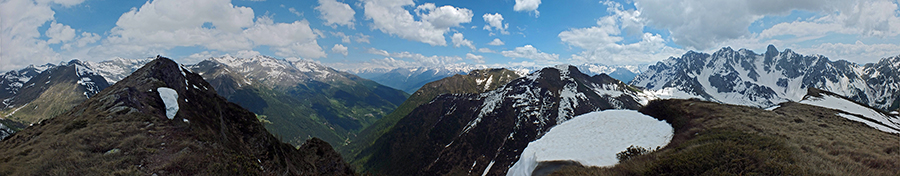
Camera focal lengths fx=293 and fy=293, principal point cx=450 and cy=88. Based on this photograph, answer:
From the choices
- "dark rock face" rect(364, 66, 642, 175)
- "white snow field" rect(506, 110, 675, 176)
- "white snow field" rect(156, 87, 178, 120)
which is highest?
"white snow field" rect(156, 87, 178, 120)

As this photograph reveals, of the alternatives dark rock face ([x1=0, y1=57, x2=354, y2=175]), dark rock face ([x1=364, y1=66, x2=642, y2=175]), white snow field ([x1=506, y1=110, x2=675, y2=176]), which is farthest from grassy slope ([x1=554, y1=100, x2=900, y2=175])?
dark rock face ([x1=364, y1=66, x2=642, y2=175])

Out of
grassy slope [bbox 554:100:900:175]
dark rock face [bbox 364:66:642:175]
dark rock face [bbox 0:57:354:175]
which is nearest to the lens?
grassy slope [bbox 554:100:900:175]

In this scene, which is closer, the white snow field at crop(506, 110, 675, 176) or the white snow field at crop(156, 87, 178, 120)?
the white snow field at crop(506, 110, 675, 176)

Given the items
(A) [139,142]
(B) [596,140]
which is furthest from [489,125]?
(A) [139,142]

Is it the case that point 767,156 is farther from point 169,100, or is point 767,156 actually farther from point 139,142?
point 169,100

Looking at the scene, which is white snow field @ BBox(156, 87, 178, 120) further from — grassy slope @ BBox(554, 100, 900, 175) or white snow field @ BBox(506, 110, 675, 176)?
grassy slope @ BBox(554, 100, 900, 175)

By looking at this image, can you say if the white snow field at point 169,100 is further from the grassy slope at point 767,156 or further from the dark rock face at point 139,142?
the grassy slope at point 767,156

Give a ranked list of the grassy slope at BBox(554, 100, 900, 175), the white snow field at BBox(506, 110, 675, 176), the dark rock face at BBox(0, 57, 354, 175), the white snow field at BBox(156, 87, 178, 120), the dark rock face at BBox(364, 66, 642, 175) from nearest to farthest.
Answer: the grassy slope at BBox(554, 100, 900, 175)
the dark rock face at BBox(0, 57, 354, 175)
the white snow field at BBox(506, 110, 675, 176)
the white snow field at BBox(156, 87, 178, 120)
the dark rock face at BBox(364, 66, 642, 175)
